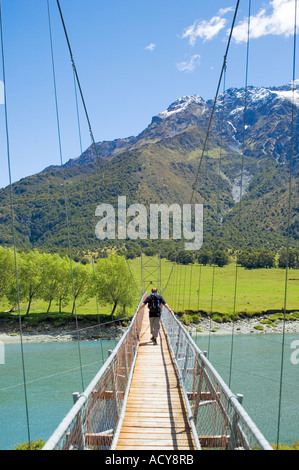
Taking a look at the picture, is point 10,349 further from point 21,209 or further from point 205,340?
point 21,209

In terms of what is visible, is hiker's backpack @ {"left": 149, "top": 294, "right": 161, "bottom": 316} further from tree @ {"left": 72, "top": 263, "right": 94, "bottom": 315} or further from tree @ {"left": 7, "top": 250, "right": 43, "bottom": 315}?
tree @ {"left": 7, "top": 250, "right": 43, "bottom": 315}

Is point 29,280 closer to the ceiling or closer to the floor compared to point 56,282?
closer to the ceiling

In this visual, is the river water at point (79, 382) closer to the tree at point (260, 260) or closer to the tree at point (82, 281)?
the tree at point (82, 281)

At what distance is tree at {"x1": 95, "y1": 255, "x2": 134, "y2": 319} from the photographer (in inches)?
1713

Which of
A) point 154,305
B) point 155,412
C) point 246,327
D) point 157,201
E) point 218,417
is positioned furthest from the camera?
point 157,201

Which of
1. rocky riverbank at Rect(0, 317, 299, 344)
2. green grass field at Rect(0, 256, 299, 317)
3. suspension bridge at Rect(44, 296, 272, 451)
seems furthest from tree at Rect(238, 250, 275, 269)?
suspension bridge at Rect(44, 296, 272, 451)

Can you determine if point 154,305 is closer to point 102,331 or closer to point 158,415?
point 158,415

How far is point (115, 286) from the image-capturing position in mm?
43938

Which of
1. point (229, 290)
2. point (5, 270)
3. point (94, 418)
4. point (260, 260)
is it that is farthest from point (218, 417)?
point (260, 260)

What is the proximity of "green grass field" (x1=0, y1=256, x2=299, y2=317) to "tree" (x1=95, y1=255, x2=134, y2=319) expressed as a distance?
3.99 ft

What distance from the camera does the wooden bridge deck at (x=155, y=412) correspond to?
4.05m

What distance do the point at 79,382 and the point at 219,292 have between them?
4049 centimetres
